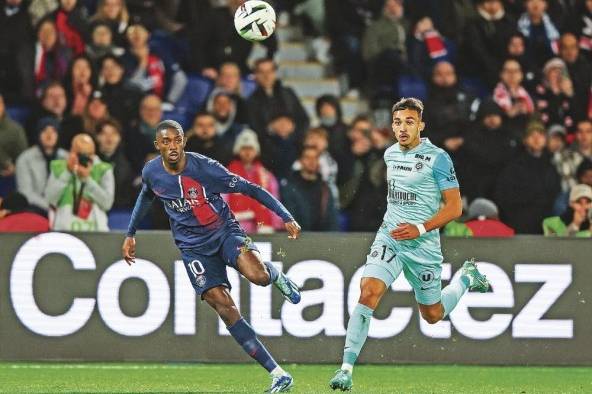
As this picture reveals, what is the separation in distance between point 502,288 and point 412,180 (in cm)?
299

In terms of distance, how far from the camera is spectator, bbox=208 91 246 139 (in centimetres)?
1458

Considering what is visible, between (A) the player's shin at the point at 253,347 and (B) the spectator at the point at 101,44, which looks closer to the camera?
(A) the player's shin at the point at 253,347

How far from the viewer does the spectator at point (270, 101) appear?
15078 mm

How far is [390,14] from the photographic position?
54.7 feet

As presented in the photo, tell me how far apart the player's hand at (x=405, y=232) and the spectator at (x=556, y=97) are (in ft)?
23.7

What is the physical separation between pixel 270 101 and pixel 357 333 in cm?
646

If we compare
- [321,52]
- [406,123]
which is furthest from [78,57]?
[406,123]

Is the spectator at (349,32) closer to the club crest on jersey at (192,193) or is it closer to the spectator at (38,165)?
the spectator at (38,165)

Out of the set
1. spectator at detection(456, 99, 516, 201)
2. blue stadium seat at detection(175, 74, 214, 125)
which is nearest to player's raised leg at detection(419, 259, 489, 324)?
spectator at detection(456, 99, 516, 201)

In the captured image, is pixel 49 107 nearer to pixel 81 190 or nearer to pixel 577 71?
pixel 81 190

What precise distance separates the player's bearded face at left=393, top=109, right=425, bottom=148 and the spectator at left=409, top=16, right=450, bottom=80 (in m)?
6.89

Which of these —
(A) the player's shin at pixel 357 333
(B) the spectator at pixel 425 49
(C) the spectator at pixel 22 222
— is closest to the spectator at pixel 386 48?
(B) the spectator at pixel 425 49

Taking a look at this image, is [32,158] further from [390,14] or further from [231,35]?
[390,14]

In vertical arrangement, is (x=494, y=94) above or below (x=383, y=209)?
above
